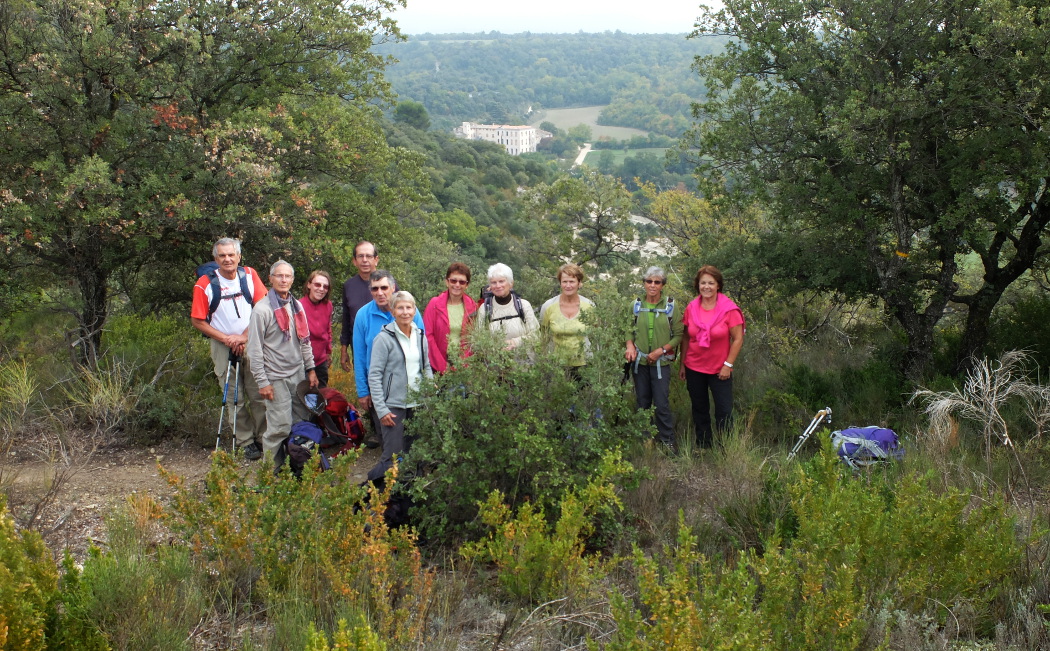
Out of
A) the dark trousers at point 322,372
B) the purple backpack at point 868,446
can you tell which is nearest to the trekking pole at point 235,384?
the dark trousers at point 322,372

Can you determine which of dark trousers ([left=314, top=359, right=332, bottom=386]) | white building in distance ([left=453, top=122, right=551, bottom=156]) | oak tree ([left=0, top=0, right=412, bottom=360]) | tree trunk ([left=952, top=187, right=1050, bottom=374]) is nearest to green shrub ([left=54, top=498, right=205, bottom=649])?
dark trousers ([left=314, top=359, right=332, bottom=386])

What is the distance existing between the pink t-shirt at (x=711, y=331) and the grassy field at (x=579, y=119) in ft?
347

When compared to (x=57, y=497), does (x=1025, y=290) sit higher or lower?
lower

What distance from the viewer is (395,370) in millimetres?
4727

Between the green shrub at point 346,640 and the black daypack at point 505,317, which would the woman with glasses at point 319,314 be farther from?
the green shrub at point 346,640

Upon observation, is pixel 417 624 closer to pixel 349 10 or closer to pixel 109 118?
pixel 109 118

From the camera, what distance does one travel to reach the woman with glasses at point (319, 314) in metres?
5.86

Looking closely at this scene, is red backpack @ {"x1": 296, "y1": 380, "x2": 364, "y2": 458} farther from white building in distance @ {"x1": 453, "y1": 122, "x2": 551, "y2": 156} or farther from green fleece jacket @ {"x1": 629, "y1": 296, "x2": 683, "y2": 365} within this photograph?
white building in distance @ {"x1": 453, "y1": 122, "x2": 551, "y2": 156}

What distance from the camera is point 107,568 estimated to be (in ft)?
9.28

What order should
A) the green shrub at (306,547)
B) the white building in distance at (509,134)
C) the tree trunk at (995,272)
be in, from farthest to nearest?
1. the white building in distance at (509,134)
2. the tree trunk at (995,272)
3. the green shrub at (306,547)

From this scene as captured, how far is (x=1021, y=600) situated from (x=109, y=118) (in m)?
7.86

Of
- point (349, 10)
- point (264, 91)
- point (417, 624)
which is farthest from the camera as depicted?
point (349, 10)

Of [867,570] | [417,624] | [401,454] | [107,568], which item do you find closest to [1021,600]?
[867,570]

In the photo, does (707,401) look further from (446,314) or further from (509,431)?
(509,431)
